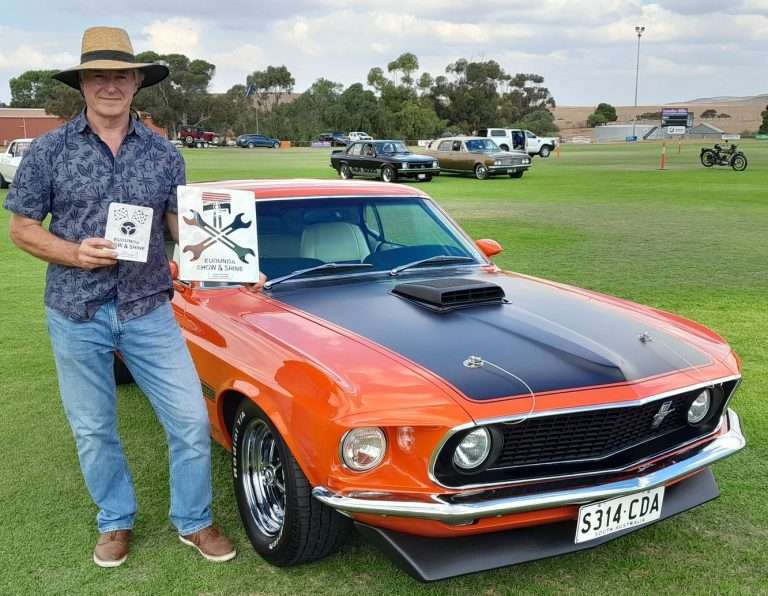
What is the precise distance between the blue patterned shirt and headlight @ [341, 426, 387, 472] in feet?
3.37

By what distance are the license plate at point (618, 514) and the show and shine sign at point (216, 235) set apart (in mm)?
1638

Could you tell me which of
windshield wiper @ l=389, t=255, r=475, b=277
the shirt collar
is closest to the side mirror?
windshield wiper @ l=389, t=255, r=475, b=277

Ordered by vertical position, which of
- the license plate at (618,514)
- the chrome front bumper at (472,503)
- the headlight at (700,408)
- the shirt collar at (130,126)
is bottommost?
the license plate at (618,514)

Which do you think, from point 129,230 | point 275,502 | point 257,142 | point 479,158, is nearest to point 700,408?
point 275,502

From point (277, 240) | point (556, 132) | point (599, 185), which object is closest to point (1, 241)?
point (277, 240)

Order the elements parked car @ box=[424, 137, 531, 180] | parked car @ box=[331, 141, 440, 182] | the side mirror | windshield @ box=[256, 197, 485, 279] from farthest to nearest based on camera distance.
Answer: parked car @ box=[424, 137, 531, 180]
parked car @ box=[331, 141, 440, 182]
the side mirror
windshield @ box=[256, 197, 485, 279]

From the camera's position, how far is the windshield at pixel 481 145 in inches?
1145

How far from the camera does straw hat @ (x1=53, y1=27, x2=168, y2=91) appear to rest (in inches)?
115

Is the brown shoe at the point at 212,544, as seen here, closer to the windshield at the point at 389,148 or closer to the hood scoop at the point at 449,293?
the hood scoop at the point at 449,293

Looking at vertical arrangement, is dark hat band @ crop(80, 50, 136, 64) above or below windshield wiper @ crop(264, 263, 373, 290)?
above

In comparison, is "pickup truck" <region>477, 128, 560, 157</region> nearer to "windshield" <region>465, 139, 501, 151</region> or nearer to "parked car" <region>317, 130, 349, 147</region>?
"windshield" <region>465, 139, 501, 151</region>

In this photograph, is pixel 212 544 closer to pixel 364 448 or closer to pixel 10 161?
pixel 364 448

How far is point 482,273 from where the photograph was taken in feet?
14.5

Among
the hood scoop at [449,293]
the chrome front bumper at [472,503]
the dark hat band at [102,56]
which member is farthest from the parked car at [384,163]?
the chrome front bumper at [472,503]
